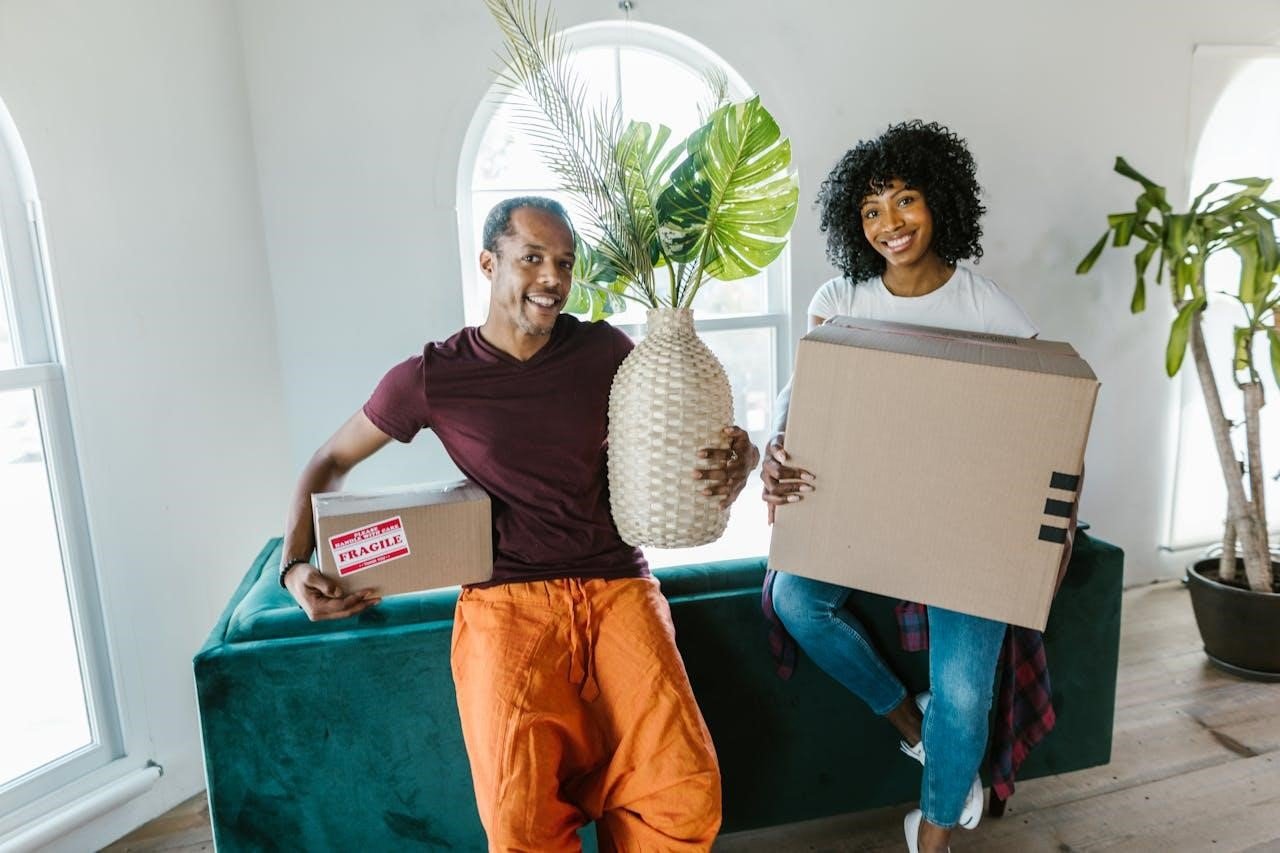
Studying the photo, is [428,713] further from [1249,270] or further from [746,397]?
[1249,270]

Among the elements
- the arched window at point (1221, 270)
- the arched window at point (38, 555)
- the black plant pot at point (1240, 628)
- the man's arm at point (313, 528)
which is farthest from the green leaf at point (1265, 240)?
the arched window at point (38, 555)

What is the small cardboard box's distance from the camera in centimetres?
123

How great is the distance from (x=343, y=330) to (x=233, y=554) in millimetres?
689

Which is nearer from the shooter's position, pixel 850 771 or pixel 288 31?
pixel 850 771

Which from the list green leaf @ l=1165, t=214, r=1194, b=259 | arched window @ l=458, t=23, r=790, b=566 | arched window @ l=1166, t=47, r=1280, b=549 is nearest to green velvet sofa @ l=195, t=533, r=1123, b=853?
arched window @ l=458, t=23, r=790, b=566

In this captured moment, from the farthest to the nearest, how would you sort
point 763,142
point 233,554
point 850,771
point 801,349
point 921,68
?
point 921,68, point 233,554, point 850,771, point 763,142, point 801,349

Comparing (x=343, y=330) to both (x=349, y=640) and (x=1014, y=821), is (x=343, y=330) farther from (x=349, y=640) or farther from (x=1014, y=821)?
(x=1014, y=821)

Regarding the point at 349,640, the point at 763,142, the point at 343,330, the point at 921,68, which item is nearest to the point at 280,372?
the point at 343,330

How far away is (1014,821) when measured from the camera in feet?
5.90

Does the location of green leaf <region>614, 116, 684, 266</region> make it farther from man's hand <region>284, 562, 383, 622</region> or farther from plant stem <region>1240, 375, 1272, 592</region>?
plant stem <region>1240, 375, 1272, 592</region>

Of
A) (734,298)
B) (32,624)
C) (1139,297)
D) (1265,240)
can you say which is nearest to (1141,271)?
(1139,297)

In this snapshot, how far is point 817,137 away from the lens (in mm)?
2578

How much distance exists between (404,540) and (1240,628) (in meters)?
2.42

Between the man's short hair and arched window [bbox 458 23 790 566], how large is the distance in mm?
1113
